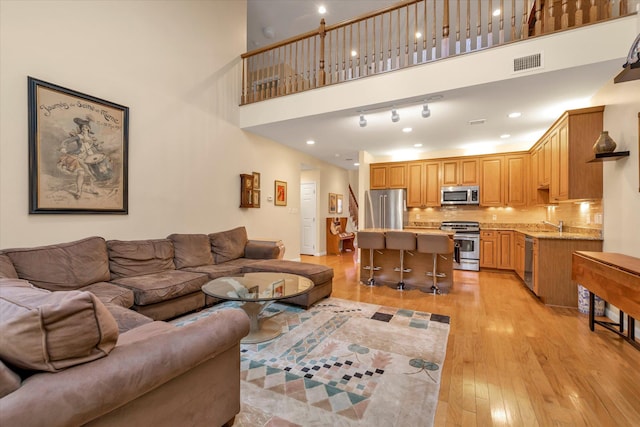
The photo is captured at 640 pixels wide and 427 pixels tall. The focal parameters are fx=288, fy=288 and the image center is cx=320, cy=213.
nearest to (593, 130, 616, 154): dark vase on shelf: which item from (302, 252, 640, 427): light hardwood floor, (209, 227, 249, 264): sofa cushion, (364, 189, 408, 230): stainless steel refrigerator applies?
(302, 252, 640, 427): light hardwood floor

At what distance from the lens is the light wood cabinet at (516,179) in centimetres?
569

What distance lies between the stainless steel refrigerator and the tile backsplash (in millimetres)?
530

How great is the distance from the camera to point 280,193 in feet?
20.5

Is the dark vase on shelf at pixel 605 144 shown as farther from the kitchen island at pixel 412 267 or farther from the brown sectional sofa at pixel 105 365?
the brown sectional sofa at pixel 105 365

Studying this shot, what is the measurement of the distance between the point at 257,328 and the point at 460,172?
5402 mm

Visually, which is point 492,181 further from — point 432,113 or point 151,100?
point 151,100

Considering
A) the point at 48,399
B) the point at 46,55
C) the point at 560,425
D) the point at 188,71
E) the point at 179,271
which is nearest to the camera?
the point at 48,399

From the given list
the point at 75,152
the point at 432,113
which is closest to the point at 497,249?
the point at 432,113

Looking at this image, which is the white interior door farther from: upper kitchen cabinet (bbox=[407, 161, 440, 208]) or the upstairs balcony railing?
the upstairs balcony railing

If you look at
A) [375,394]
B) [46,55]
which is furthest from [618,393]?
→ [46,55]

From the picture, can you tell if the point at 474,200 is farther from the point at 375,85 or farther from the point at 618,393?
the point at 618,393

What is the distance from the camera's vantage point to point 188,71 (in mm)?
4262

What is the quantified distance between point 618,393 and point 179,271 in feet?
13.3

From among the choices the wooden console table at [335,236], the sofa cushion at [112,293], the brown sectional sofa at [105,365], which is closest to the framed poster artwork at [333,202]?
the wooden console table at [335,236]
